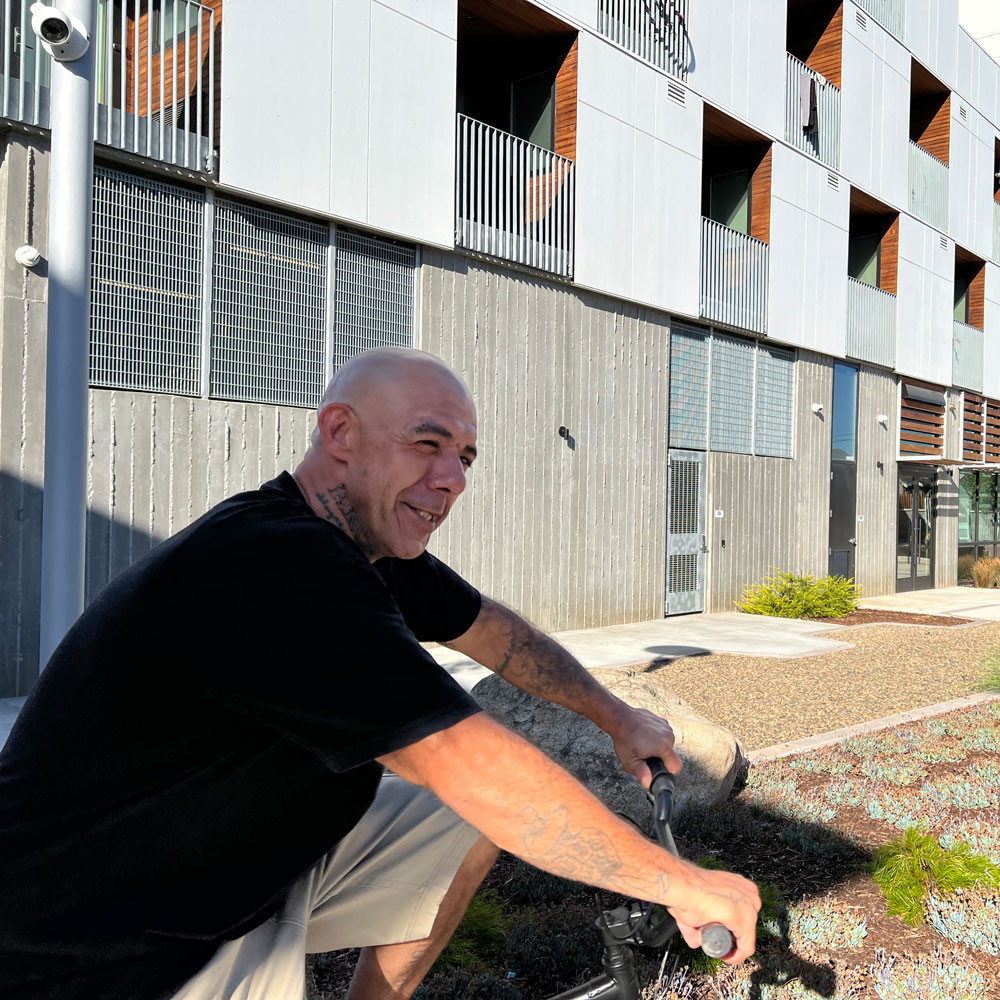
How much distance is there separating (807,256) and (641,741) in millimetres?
15786

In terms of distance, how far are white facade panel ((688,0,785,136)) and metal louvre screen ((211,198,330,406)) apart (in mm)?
7156

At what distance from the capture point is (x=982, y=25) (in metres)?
24.2

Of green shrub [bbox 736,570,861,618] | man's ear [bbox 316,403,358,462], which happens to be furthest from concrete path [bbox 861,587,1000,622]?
man's ear [bbox 316,403,358,462]

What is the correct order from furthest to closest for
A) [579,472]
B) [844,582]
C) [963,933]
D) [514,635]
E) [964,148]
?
[964,148] → [844,582] → [579,472] → [963,933] → [514,635]

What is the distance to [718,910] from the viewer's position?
1616 millimetres

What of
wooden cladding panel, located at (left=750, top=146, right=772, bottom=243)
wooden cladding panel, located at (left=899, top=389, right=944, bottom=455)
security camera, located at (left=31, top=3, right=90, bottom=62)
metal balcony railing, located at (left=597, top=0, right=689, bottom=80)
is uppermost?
metal balcony railing, located at (left=597, top=0, right=689, bottom=80)

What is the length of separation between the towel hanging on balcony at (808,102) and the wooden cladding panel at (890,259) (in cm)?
392

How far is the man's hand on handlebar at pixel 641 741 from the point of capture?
2.36 m

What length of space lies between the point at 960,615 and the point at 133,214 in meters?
13.6

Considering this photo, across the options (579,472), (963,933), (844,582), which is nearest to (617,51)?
(579,472)

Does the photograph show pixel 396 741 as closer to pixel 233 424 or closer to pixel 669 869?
pixel 669 869

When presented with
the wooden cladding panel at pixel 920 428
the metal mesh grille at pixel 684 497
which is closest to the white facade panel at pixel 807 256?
the metal mesh grille at pixel 684 497

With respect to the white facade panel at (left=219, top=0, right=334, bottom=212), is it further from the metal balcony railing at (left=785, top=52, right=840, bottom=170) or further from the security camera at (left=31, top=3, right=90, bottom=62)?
the metal balcony railing at (left=785, top=52, right=840, bottom=170)

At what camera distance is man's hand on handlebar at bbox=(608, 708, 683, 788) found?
2.36 m
